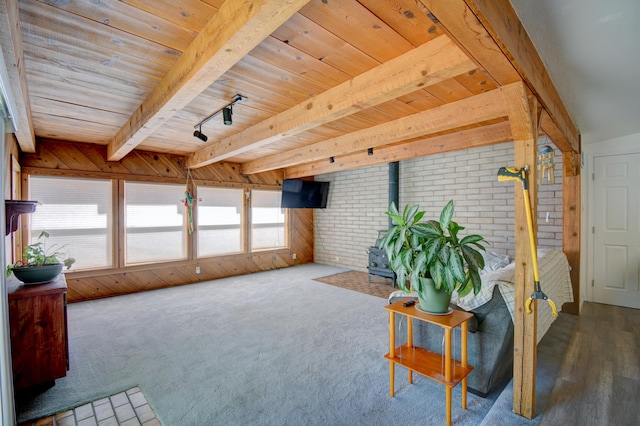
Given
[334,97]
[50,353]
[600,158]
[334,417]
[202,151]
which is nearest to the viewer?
[334,417]

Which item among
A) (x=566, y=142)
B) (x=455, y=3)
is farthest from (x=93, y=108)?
(x=566, y=142)

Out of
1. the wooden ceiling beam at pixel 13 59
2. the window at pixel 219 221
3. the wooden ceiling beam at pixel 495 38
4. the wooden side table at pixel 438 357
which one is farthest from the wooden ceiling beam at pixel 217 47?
the window at pixel 219 221

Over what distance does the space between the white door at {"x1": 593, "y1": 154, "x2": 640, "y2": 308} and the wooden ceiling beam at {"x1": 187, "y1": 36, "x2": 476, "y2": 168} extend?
3.74 meters

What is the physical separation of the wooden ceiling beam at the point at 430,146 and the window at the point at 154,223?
2.87 meters

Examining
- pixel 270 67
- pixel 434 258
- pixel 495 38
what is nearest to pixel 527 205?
pixel 434 258

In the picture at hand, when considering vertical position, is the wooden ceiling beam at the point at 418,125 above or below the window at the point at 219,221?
above

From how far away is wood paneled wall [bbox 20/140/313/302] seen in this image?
432 cm

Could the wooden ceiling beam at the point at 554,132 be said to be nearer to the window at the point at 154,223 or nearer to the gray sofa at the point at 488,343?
the gray sofa at the point at 488,343

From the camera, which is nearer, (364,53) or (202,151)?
(364,53)

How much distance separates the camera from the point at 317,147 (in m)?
4.45

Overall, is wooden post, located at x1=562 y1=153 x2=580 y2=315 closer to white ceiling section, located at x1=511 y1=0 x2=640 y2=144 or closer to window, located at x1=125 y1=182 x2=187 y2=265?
white ceiling section, located at x1=511 y1=0 x2=640 y2=144

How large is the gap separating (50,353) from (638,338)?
527cm

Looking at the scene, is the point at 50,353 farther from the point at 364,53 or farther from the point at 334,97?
the point at 364,53

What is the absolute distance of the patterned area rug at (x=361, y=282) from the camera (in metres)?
4.96
